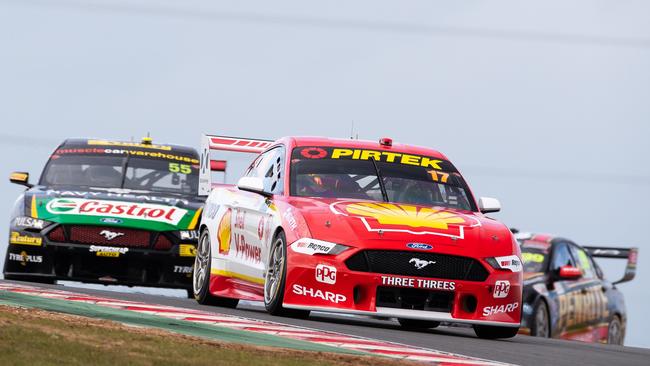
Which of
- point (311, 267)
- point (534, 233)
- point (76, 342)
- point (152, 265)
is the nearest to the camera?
point (76, 342)

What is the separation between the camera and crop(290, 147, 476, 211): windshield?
13219 millimetres

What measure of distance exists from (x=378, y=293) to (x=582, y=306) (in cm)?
806

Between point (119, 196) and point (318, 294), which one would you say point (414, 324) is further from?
point (119, 196)

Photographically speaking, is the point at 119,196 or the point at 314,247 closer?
the point at 314,247

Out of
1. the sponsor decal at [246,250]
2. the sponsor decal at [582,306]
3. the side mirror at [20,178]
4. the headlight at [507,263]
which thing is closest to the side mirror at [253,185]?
the sponsor decal at [246,250]

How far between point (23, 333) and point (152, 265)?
26.6ft

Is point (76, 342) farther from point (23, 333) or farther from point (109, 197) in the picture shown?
point (109, 197)

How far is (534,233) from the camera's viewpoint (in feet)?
67.3

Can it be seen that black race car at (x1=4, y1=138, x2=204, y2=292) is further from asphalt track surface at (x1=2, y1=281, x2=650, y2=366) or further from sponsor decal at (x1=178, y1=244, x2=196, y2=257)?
asphalt track surface at (x1=2, y1=281, x2=650, y2=366)

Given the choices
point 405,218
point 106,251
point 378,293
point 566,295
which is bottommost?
point 566,295

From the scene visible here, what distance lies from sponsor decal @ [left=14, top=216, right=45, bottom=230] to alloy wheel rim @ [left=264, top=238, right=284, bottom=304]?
469 centimetres

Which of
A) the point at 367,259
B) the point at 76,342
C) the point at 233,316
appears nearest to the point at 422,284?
the point at 367,259

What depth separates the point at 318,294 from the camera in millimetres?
12062

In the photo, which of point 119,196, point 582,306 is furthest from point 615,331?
point 119,196
